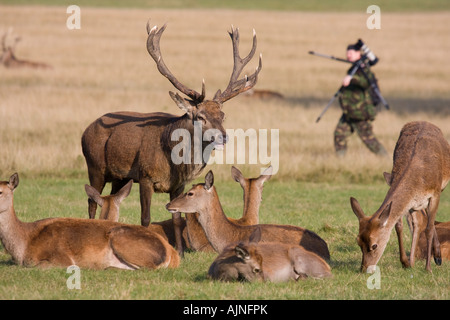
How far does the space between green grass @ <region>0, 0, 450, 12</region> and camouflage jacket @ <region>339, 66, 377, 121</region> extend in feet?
192

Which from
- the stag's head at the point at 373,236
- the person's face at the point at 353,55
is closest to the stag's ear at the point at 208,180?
the stag's head at the point at 373,236

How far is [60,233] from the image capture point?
9609mm

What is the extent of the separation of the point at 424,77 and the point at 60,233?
1186 inches

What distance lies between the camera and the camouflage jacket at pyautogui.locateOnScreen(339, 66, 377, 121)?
19.7 meters

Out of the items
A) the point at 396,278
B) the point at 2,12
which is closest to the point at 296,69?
the point at 2,12

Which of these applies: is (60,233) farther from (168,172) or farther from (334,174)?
(334,174)

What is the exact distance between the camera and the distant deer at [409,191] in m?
9.23

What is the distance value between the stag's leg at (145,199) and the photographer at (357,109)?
863 centimetres

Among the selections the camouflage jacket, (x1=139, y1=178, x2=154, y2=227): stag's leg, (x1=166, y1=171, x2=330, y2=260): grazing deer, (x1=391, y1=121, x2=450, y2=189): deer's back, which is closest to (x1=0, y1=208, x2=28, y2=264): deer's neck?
(x1=166, y1=171, x2=330, y2=260): grazing deer

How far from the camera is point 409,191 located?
31.9ft

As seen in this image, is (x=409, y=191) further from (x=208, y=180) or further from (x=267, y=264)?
(x=208, y=180)
